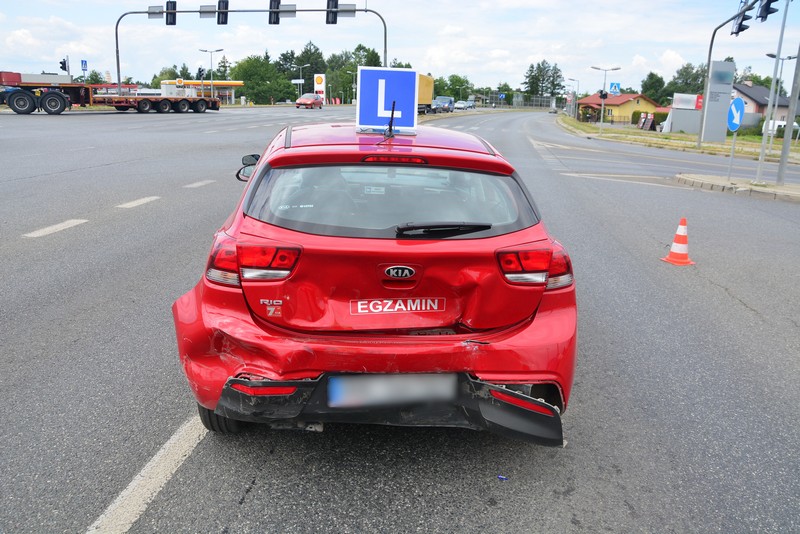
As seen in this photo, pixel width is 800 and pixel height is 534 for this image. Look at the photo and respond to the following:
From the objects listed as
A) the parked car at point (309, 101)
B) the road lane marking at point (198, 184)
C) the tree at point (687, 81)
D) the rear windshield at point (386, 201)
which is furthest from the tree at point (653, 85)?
the rear windshield at point (386, 201)

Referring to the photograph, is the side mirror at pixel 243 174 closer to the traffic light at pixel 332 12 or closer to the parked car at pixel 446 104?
the traffic light at pixel 332 12

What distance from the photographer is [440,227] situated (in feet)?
10.3

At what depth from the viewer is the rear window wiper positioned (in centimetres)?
312

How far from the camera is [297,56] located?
174875 millimetres

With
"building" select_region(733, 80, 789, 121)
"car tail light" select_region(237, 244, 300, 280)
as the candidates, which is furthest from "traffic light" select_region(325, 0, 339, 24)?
"building" select_region(733, 80, 789, 121)

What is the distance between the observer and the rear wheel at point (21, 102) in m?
38.6

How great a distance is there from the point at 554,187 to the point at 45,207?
10.7 m

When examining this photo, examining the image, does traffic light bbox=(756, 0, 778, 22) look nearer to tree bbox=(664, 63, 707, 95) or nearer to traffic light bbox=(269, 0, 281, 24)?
traffic light bbox=(269, 0, 281, 24)

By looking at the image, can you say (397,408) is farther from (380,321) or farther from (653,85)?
(653,85)

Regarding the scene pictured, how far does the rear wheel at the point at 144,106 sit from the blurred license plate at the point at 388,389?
4873 cm

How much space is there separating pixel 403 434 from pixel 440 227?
48.1 inches

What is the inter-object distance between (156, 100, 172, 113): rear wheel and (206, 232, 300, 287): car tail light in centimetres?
4945

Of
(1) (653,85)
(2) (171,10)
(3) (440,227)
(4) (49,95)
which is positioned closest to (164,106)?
(2) (171,10)

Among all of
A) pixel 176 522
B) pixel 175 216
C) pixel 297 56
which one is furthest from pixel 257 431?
pixel 297 56
